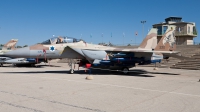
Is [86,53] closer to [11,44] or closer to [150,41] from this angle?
[150,41]

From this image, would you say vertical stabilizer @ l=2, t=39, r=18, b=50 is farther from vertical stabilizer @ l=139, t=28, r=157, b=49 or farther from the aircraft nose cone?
vertical stabilizer @ l=139, t=28, r=157, b=49

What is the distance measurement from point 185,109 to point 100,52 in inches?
358

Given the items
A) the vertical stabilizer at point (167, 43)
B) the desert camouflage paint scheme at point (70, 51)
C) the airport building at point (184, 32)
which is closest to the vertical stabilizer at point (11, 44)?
the desert camouflage paint scheme at point (70, 51)

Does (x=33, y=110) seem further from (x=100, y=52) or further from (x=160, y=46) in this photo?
(x=160, y=46)

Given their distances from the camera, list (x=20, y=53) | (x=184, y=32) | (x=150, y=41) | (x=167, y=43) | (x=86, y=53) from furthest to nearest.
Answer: (x=184, y=32) → (x=150, y=41) → (x=167, y=43) → (x=86, y=53) → (x=20, y=53)

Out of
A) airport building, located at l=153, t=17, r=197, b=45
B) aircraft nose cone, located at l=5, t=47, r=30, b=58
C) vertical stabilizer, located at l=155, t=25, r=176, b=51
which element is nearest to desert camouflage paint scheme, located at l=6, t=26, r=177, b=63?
aircraft nose cone, located at l=5, t=47, r=30, b=58

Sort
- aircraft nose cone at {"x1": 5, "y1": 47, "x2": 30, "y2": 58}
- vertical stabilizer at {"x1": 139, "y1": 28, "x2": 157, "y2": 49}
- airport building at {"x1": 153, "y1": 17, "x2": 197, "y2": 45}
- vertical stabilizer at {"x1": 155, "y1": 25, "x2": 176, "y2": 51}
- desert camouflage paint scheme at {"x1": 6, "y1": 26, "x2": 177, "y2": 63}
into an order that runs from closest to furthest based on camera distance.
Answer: aircraft nose cone at {"x1": 5, "y1": 47, "x2": 30, "y2": 58} < desert camouflage paint scheme at {"x1": 6, "y1": 26, "x2": 177, "y2": 63} < vertical stabilizer at {"x1": 155, "y1": 25, "x2": 176, "y2": 51} < vertical stabilizer at {"x1": 139, "y1": 28, "x2": 157, "y2": 49} < airport building at {"x1": 153, "y1": 17, "x2": 197, "y2": 45}

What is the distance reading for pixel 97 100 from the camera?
228 inches

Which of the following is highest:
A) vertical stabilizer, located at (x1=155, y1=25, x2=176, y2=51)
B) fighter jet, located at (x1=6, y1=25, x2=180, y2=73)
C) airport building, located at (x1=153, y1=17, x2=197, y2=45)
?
airport building, located at (x1=153, y1=17, x2=197, y2=45)

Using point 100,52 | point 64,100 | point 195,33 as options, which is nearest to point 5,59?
point 100,52

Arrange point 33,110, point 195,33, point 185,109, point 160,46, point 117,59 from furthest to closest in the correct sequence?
1. point 195,33
2. point 160,46
3. point 117,59
4. point 185,109
5. point 33,110

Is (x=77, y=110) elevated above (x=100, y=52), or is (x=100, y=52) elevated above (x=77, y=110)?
(x=100, y=52)

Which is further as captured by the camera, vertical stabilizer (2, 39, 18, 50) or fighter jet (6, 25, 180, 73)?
vertical stabilizer (2, 39, 18, 50)

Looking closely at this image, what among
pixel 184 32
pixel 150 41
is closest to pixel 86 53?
pixel 150 41
